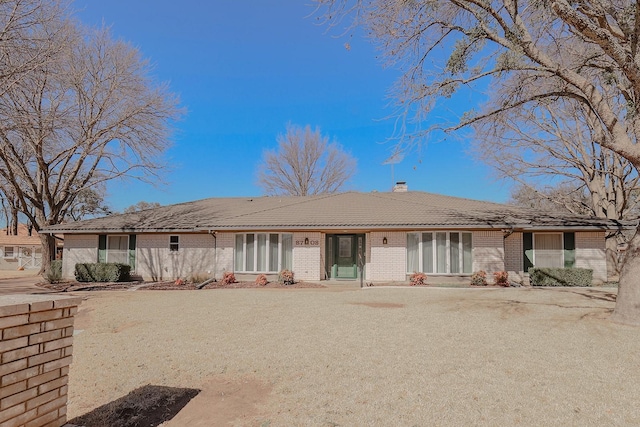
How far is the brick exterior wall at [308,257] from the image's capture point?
1709cm

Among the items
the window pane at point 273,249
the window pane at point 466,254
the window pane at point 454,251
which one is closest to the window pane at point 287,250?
the window pane at point 273,249

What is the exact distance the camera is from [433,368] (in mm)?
5418

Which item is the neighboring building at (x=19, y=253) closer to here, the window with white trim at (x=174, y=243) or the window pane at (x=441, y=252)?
the window with white trim at (x=174, y=243)

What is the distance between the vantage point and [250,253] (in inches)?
698

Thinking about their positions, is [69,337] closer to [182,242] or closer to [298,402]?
[298,402]

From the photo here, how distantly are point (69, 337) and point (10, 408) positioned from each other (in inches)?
26.2

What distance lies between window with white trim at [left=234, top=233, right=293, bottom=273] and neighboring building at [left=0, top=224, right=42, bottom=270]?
26.5 metres

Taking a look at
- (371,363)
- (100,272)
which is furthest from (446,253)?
(100,272)

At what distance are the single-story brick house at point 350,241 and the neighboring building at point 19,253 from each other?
69.0ft

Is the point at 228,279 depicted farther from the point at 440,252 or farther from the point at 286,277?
the point at 440,252

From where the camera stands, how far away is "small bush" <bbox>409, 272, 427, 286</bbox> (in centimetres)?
1569

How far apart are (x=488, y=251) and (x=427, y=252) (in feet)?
7.97

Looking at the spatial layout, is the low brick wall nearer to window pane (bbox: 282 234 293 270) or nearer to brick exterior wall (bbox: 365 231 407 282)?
window pane (bbox: 282 234 293 270)

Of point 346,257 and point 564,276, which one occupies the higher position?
point 346,257
